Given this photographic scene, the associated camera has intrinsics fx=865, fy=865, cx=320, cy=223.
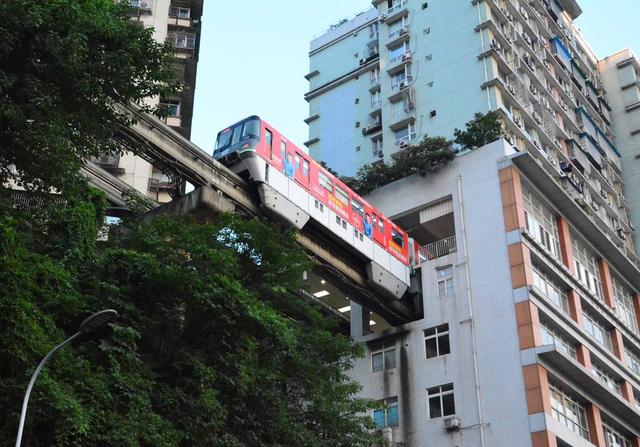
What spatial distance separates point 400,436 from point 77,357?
58.4 ft

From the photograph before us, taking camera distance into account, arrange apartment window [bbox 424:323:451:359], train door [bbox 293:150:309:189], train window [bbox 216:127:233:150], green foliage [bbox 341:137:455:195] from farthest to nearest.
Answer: green foliage [bbox 341:137:455:195]
apartment window [bbox 424:323:451:359]
train door [bbox 293:150:309:189]
train window [bbox 216:127:233:150]

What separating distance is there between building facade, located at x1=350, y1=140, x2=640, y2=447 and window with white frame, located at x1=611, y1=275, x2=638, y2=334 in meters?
0.95

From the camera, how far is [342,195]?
31625mm

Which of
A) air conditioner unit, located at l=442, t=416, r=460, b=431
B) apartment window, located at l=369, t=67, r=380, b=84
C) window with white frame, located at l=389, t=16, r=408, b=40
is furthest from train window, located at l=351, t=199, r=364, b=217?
apartment window, located at l=369, t=67, r=380, b=84

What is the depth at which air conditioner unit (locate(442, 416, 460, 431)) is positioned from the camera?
3058 centimetres

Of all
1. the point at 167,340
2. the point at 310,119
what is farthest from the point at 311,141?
the point at 167,340

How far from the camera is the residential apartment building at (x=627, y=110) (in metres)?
58.0

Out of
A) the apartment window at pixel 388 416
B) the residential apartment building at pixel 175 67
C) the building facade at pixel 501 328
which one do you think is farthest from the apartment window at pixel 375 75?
the apartment window at pixel 388 416

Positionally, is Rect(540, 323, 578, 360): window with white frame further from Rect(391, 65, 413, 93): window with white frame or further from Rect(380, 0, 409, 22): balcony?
Rect(380, 0, 409, 22): balcony

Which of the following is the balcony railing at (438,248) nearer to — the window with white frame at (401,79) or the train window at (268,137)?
the train window at (268,137)

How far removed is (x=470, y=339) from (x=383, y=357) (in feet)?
13.4

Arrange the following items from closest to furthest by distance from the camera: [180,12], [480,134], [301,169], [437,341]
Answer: [301,169], [437,341], [480,134], [180,12]

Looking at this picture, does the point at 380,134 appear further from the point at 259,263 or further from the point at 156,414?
the point at 156,414

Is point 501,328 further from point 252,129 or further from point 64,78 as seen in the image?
point 64,78
